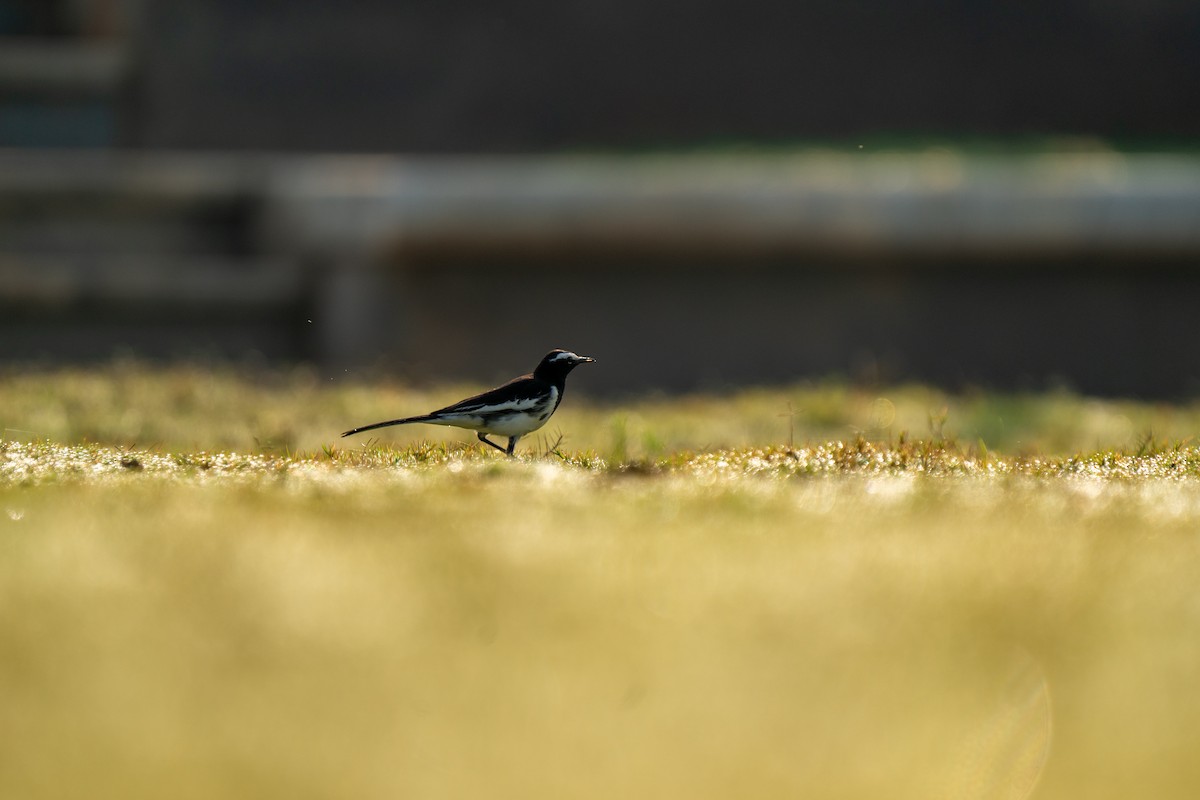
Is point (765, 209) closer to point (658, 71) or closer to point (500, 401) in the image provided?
point (658, 71)

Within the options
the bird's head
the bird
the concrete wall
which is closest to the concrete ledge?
the concrete wall

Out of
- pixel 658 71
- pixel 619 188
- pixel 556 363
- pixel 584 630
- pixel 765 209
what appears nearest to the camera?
pixel 584 630

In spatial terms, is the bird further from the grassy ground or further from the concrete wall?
the concrete wall

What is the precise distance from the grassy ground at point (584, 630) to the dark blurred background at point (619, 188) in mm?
7929

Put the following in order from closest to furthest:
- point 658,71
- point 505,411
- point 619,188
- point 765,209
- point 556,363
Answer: point 505,411 → point 556,363 → point 765,209 → point 619,188 → point 658,71

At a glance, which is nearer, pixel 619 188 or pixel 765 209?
pixel 765 209

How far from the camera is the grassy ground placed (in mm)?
2932

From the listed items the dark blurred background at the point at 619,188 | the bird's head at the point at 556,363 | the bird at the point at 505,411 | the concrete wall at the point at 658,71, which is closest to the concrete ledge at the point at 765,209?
the dark blurred background at the point at 619,188

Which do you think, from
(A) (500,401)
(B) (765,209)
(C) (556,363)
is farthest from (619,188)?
(A) (500,401)

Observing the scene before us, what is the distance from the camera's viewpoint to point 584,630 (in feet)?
11.4

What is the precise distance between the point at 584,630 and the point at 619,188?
10.4 metres

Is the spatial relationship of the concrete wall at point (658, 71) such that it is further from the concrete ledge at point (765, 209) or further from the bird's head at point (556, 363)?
the bird's head at point (556, 363)

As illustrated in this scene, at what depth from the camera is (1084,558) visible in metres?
4.00

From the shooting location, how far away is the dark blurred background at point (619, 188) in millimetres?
13477
